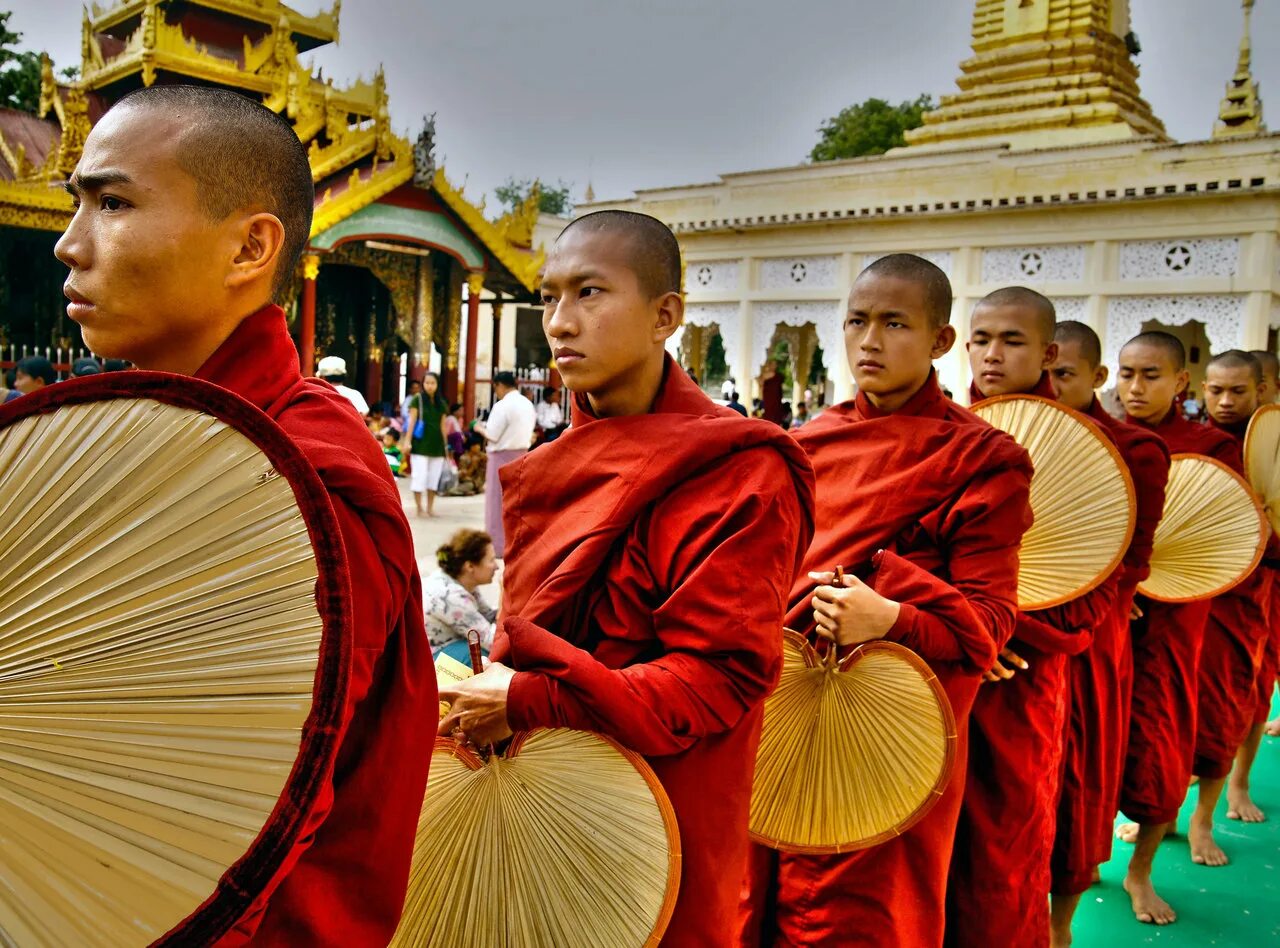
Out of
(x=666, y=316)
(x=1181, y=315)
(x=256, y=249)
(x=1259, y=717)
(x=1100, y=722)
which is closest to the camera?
(x=256, y=249)

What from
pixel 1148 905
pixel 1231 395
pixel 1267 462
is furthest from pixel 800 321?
pixel 1148 905

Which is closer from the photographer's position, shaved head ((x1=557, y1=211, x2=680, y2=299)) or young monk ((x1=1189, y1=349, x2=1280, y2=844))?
shaved head ((x1=557, y1=211, x2=680, y2=299))

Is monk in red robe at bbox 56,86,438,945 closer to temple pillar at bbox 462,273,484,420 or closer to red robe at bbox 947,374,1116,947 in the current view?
red robe at bbox 947,374,1116,947

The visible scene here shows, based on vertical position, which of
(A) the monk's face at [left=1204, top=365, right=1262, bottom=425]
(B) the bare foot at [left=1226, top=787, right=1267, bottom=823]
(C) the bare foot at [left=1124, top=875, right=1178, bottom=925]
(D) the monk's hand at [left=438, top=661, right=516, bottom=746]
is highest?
(A) the monk's face at [left=1204, top=365, right=1262, bottom=425]

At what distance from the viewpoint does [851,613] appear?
6.06ft

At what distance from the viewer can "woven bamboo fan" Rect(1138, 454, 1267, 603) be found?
3471 millimetres

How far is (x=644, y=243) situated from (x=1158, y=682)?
279cm

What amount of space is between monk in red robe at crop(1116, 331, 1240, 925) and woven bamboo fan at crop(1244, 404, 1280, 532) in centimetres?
19

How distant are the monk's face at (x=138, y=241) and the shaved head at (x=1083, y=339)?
2.82 metres

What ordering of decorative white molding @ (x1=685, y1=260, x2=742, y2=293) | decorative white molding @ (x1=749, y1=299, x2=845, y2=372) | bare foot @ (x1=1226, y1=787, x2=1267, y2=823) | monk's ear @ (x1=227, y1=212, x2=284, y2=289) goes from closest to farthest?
monk's ear @ (x1=227, y1=212, x2=284, y2=289)
bare foot @ (x1=1226, y1=787, x2=1267, y2=823)
decorative white molding @ (x1=749, y1=299, x2=845, y2=372)
decorative white molding @ (x1=685, y1=260, x2=742, y2=293)

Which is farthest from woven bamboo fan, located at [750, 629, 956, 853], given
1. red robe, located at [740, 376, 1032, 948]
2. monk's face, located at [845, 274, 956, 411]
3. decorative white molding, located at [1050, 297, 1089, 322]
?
decorative white molding, located at [1050, 297, 1089, 322]

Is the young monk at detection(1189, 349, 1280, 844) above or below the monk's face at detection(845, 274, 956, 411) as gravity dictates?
below

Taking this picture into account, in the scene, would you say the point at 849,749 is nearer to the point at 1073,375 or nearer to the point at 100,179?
the point at 100,179

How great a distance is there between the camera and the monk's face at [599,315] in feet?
5.17
